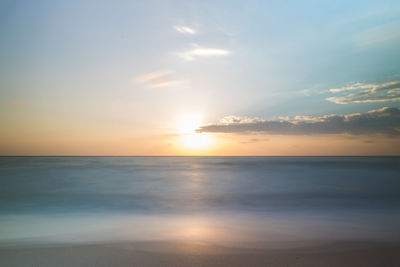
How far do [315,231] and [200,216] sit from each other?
375 cm

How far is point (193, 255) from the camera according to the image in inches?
191

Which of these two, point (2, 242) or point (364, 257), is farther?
point (2, 242)

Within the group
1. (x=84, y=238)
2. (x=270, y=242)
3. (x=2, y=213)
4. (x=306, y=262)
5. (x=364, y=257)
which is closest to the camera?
(x=306, y=262)

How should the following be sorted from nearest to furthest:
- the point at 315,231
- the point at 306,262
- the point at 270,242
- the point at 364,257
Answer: the point at 306,262 → the point at 364,257 → the point at 270,242 → the point at 315,231

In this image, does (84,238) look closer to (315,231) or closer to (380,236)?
(315,231)

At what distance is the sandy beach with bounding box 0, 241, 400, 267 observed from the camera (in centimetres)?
456

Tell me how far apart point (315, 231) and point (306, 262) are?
2.52 m

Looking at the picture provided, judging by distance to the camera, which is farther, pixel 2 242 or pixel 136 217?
pixel 136 217

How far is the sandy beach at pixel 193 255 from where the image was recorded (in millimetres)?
4562

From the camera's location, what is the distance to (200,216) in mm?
9102

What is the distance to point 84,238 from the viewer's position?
616cm

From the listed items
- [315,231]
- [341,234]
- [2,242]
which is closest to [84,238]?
[2,242]

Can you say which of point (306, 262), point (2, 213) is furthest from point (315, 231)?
point (2, 213)

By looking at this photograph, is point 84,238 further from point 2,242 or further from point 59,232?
point 2,242
